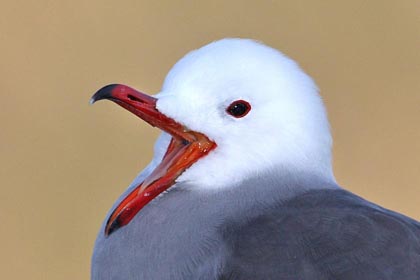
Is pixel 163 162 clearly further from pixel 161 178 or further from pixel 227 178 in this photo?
pixel 227 178

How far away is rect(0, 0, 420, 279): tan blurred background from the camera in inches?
237

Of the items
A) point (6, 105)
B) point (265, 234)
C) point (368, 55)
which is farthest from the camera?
point (368, 55)

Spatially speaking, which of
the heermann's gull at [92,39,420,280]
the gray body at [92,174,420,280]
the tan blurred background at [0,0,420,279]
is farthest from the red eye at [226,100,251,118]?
the tan blurred background at [0,0,420,279]

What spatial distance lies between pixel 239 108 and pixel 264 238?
0.37 meters

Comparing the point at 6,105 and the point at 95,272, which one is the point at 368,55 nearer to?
the point at 6,105

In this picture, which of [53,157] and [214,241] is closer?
[214,241]

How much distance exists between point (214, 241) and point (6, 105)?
3.18 m

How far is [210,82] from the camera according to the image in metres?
3.53

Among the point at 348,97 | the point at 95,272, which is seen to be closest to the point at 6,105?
the point at 348,97

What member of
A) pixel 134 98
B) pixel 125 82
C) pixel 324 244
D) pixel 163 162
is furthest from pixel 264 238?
pixel 125 82

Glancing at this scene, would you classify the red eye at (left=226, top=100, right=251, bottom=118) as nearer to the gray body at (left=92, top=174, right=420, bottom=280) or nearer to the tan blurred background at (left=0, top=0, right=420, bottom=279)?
the gray body at (left=92, top=174, right=420, bottom=280)

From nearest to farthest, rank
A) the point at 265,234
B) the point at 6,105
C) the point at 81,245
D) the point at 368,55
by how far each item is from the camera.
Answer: the point at 265,234 → the point at 81,245 → the point at 6,105 → the point at 368,55

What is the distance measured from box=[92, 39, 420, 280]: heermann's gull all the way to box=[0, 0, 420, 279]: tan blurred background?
2255 mm

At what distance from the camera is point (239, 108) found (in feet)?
11.7
